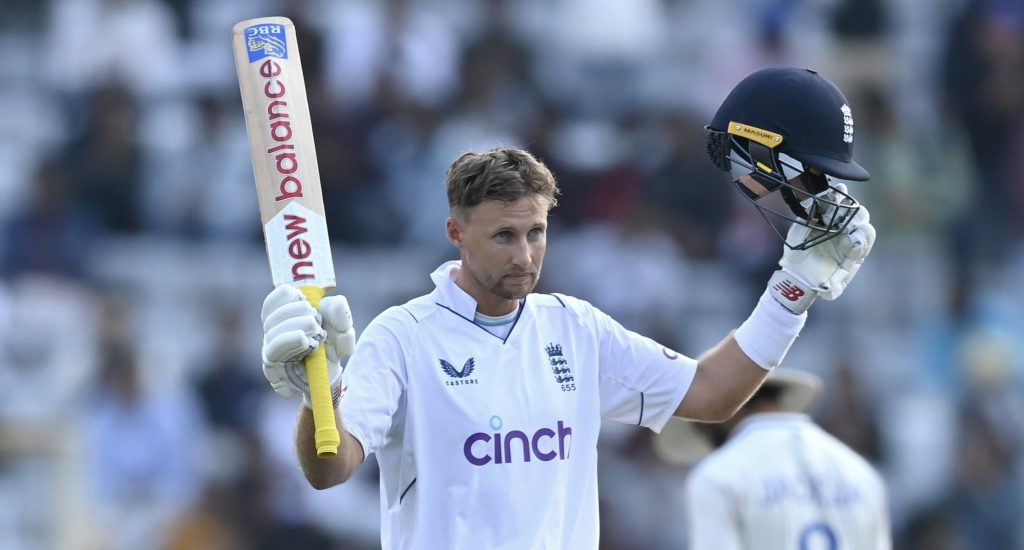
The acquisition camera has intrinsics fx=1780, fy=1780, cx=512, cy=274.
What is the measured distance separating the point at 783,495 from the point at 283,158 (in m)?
2.65

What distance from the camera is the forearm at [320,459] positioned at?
175 inches

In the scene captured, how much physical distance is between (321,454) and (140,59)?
7.80m

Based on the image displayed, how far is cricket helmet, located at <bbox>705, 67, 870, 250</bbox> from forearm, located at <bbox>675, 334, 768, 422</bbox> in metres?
0.39

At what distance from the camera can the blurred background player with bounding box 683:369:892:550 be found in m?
6.48

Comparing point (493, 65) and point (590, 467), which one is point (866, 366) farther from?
point (590, 467)

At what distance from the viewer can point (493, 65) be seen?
1177cm

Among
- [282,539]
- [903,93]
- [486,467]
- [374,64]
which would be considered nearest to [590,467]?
[486,467]

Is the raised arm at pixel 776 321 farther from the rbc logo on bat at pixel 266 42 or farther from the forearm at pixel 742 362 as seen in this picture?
the rbc logo on bat at pixel 266 42

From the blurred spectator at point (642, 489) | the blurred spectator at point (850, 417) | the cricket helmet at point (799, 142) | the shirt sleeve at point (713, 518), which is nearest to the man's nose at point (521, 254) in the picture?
the cricket helmet at point (799, 142)

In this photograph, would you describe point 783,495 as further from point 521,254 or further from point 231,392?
point 231,392

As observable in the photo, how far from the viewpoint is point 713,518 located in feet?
21.2

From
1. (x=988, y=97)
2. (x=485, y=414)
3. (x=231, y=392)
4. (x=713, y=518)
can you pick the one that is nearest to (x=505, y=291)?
(x=485, y=414)

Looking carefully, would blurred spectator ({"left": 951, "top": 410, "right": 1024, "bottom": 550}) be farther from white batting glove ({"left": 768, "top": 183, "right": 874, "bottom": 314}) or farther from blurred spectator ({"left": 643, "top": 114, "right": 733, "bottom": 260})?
white batting glove ({"left": 768, "top": 183, "right": 874, "bottom": 314})

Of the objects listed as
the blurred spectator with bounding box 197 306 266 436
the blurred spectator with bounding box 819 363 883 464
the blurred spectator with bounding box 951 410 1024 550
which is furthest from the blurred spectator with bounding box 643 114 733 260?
the blurred spectator with bounding box 197 306 266 436
